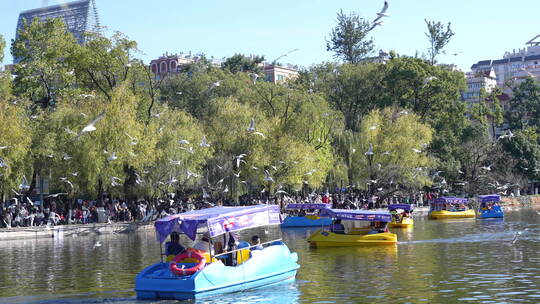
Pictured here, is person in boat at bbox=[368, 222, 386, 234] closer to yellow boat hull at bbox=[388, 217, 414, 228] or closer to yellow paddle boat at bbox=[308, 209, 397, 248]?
yellow paddle boat at bbox=[308, 209, 397, 248]

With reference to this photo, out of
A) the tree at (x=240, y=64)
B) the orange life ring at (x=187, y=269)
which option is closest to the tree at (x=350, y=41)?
the tree at (x=240, y=64)

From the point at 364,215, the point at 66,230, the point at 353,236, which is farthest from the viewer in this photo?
the point at 66,230

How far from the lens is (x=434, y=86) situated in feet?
267

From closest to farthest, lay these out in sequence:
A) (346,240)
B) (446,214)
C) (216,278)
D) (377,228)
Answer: (216,278), (346,240), (377,228), (446,214)

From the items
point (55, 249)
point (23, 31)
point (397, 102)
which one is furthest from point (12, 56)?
point (397, 102)

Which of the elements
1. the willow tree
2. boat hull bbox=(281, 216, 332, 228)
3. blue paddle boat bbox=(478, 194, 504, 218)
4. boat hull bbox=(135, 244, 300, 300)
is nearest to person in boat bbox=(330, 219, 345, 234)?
boat hull bbox=(135, 244, 300, 300)

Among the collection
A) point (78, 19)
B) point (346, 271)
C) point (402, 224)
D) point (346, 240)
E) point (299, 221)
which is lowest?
point (346, 271)

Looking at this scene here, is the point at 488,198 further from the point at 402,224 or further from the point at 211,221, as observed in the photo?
the point at 211,221

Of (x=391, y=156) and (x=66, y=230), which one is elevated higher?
(x=391, y=156)

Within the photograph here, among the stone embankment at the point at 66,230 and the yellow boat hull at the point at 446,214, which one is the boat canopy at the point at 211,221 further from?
the yellow boat hull at the point at 446,214

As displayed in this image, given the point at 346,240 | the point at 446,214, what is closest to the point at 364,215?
the point at 346,240

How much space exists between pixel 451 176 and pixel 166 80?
109ft

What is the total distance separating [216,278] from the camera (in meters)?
21.5

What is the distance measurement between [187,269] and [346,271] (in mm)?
7008
